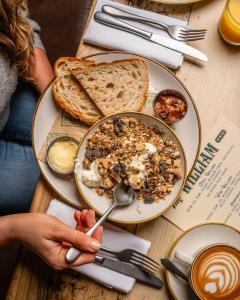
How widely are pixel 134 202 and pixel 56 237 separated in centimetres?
21

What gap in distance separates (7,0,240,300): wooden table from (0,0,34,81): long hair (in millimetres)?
152

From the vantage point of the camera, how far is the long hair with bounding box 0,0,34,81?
1.15 meters

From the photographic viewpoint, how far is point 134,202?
116cm

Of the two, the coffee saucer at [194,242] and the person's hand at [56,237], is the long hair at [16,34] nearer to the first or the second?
the person's hand at [56,237]

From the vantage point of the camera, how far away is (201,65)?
1.23 m

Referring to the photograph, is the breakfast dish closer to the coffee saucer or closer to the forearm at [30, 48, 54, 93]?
the coffee saucer

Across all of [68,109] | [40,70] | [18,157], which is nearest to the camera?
[68,109]

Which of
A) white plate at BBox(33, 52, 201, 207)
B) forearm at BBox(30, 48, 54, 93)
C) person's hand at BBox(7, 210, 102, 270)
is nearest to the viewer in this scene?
person's hand at BBox(7, 210, 102, 270)

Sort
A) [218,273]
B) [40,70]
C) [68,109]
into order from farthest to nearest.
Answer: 1. [40,70]
2. [68,109]
3. [218,273]

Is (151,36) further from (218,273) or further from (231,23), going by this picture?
(218,273)

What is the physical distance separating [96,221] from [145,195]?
14cm

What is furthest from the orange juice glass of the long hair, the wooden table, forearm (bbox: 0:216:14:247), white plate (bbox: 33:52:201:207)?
forearm (bbox: 0:216:14:247)

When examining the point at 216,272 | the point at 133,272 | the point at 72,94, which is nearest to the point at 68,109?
the point at 72,94

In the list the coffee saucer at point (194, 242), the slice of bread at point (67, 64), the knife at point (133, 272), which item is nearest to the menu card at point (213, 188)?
the coffee saucer at point (194, 242)
